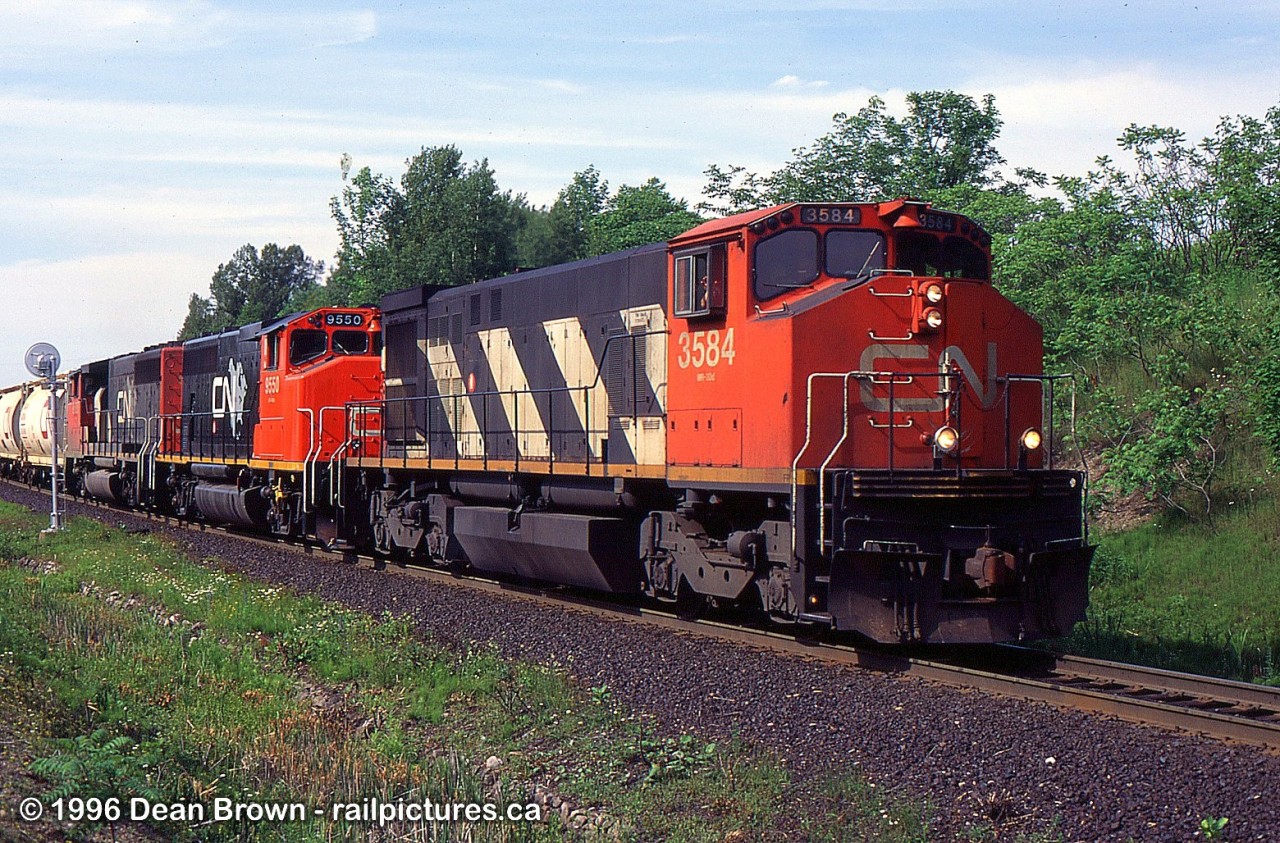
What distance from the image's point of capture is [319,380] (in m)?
18.4

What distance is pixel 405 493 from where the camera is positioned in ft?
53.1

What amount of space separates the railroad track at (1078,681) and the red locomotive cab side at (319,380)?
323 inches

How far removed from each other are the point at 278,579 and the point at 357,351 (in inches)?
195

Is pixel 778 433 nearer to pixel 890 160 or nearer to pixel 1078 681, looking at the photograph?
pixel 1078 681

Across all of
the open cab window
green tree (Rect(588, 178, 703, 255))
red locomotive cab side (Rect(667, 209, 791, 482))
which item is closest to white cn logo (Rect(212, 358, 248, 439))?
red locomotive cab side (Rect(667, 209, 791, 482))

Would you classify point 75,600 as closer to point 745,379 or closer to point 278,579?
point 278,579

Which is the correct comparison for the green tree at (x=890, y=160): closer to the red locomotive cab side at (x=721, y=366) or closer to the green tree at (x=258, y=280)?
the red locomotive cab side at (x=721, y=366)

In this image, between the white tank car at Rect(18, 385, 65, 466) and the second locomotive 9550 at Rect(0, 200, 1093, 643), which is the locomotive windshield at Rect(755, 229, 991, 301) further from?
the white tank car at Rect(18, 385, 65, 466)

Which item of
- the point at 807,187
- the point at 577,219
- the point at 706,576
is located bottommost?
the point at 706,576

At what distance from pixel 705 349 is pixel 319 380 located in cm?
952

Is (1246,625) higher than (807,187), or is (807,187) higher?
(807,187)

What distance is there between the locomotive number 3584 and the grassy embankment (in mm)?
2965

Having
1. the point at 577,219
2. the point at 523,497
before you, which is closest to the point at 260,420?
the point at 523,497

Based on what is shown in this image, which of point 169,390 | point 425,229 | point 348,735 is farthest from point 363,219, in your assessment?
point 348,735
